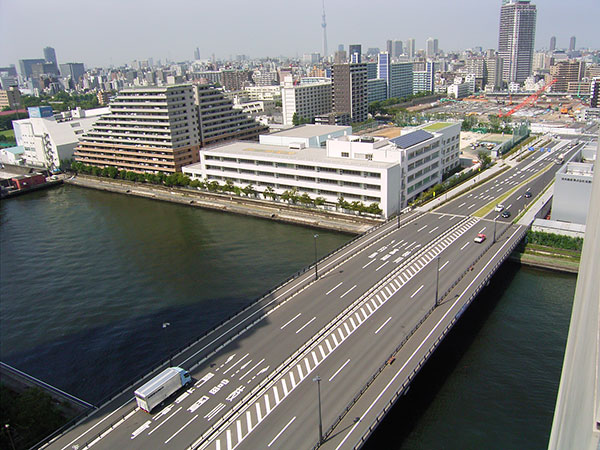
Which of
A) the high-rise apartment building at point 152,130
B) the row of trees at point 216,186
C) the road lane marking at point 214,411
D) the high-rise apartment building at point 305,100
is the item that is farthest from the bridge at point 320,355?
the high-rise apartment building at point 305,100

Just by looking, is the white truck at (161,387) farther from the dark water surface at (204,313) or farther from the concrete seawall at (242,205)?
the concrete seawall at (242,205)

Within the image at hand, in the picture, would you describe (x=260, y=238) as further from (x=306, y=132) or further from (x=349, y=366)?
(x=306, y=132)

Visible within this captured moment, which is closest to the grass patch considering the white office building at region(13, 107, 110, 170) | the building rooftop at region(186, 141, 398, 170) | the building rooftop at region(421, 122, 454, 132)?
the building rooftop at region(186, 141, 398, 170)

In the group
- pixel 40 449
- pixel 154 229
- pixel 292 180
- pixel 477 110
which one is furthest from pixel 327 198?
pixel 477 110

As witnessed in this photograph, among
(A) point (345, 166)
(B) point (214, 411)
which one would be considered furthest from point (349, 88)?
(B) point (214, 411)

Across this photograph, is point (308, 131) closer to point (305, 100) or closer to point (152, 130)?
point (152, 130)

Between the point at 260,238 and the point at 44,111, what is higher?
the point at 44,111
